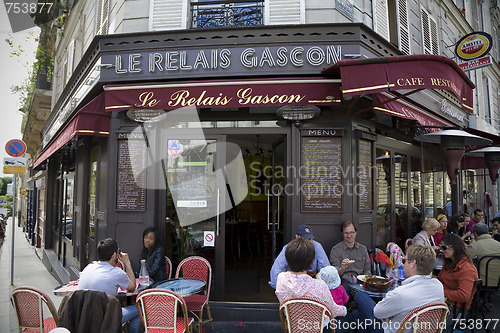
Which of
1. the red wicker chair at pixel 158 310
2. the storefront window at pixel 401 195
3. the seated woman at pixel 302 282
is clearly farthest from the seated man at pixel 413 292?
the storefront window at pixel 401 195

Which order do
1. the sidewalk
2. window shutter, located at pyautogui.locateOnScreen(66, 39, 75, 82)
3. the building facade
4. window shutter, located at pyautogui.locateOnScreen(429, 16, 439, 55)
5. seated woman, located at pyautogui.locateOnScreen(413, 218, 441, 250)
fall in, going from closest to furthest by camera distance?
the building facade < the sidewalk < seated woman, located at pyautogui.locateOnScreen(413, 218, 441, 250) < window shutter, located at pyautogui.locateOnScreen(429, 16, 439, 55) < window shutter, located at pyautogui.locateOnScreen(66, 39, 75, 82)

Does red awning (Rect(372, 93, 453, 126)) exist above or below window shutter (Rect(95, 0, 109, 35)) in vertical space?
below

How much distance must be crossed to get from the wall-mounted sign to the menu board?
5463mm

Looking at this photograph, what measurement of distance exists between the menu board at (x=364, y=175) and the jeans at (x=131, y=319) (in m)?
3.45

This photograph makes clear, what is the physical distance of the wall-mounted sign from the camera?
850cm

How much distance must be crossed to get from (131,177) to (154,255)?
4.43 ft

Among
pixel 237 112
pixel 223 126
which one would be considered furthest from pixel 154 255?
pixel 237 112

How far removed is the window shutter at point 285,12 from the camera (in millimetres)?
5262

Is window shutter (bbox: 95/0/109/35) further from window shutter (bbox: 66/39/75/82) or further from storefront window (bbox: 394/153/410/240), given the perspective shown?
storefront window (bbox: 394/153/410/240)

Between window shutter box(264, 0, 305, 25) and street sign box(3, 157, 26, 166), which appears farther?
street sign box(3, 157, 26, 166)

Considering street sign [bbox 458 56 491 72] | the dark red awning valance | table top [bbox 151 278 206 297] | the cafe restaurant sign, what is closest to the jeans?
table top [bbox 151 278 206 297]

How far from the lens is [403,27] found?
718 centimetres

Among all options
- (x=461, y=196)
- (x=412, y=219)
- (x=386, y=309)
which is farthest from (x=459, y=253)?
(x=461, y=196)

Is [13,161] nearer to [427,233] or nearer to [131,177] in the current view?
[131,177]
